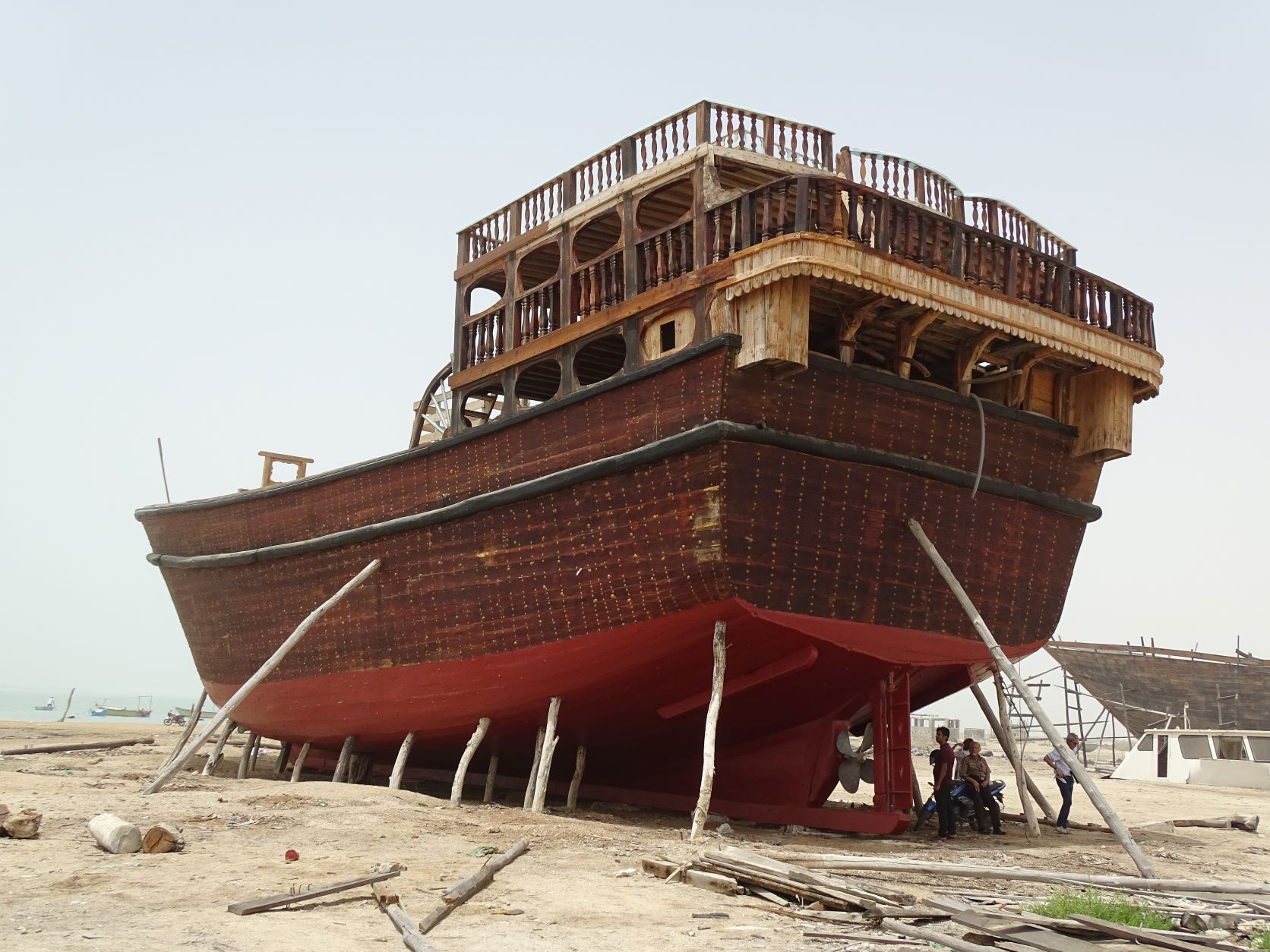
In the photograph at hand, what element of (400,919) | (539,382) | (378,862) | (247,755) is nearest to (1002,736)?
(539,382)

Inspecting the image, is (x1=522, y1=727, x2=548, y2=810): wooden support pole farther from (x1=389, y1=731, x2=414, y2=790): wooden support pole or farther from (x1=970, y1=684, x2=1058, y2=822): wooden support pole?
(x1=970, y1=684, x2=1058, y2=822): wooden support pole

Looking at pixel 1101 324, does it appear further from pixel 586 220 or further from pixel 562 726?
pixel 562 726

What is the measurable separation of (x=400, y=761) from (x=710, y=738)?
4591 millimetres

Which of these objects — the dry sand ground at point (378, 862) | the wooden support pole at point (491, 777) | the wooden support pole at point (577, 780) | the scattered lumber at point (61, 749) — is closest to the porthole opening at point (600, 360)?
the wooden support pole at point (577, 780)

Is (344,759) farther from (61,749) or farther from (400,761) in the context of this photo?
(61,749)

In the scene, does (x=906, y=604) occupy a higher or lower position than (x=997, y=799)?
higher

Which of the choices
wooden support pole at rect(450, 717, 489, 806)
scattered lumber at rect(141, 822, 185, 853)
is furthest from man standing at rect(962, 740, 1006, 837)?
scattered lumber at rect(141, 822, 185, 853)

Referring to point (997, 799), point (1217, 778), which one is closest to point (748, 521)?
point (997, 799)

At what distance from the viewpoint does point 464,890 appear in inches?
A: 254

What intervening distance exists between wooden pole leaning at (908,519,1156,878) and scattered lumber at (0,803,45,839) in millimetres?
7137

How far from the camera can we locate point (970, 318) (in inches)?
385

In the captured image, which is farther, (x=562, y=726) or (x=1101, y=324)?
→ (x=562, y=726)

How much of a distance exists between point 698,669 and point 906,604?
196cm

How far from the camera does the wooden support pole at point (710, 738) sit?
9.05 metres
